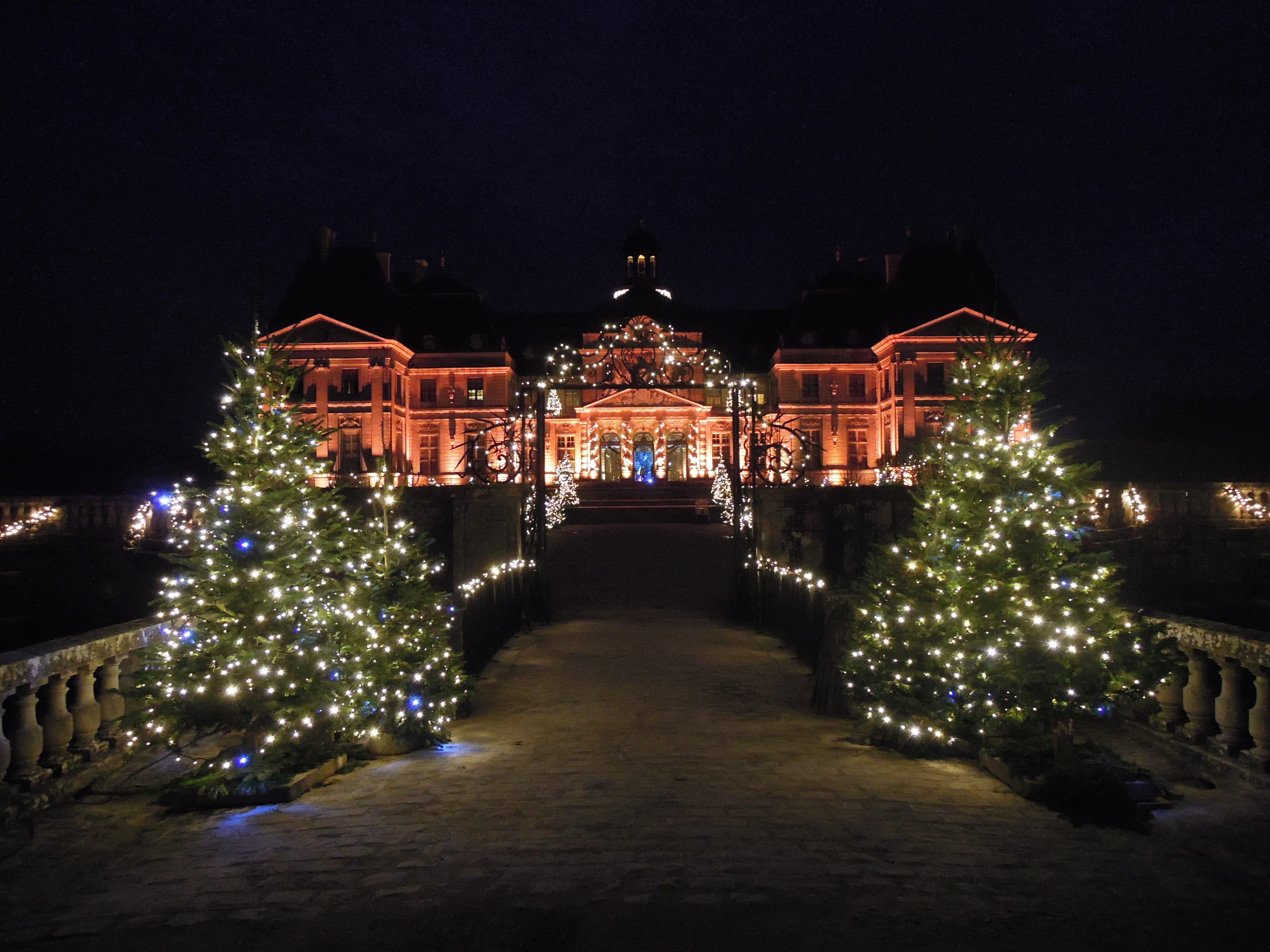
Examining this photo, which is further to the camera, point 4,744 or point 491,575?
point 491,575

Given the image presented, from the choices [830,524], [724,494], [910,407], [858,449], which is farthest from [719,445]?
[830,524]

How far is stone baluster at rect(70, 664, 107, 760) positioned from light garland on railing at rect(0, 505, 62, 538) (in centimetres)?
2242

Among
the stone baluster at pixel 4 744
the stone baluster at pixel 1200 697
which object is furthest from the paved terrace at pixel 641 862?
the stone baluster at pixel 1200 697

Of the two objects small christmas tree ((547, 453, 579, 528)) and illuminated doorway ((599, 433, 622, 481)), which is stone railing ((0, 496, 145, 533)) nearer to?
small christmas tree ((547, 453, 579, 528))

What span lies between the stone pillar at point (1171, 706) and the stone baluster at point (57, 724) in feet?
23.9

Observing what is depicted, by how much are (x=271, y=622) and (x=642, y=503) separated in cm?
2822

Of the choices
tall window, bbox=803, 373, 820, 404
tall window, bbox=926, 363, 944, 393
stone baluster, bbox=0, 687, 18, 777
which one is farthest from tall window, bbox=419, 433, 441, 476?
stone baluster, bbox=0, 687, 18, 777

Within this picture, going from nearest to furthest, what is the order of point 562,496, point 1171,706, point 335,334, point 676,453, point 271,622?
point 271,622 → point 1171,706 → point 562,496 → point 335,334 → point 676,453

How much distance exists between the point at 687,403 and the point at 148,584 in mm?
30177

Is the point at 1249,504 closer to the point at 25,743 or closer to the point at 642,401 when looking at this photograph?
the point at 25,743

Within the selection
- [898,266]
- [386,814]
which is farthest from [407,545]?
[898,266]

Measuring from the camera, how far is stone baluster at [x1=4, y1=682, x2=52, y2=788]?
17.4ft

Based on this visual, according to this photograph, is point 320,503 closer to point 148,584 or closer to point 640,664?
point 640,664

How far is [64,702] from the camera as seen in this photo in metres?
5.68
